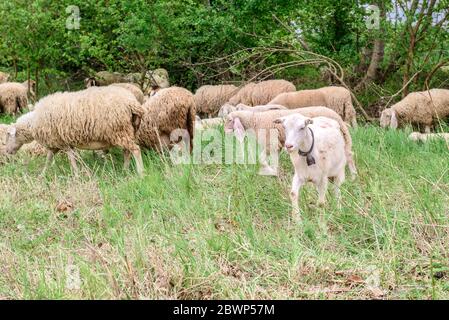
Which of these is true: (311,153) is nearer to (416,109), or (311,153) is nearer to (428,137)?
(428,137)

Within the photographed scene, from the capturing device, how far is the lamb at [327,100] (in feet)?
37.6

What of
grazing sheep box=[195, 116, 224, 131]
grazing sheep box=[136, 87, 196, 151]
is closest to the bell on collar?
grazing sheep box=[136, 87, 196, 151]

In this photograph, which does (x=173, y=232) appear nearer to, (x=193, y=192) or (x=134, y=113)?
(x=193, y=192)

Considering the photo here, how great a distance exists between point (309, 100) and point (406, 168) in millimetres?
4706

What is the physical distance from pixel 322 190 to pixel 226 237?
4.70 feet

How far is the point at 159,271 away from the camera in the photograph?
430 centimetres

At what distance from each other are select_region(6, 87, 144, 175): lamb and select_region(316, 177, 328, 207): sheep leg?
279 centimetres

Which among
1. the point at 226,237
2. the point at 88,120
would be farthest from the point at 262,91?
the point at 226,237

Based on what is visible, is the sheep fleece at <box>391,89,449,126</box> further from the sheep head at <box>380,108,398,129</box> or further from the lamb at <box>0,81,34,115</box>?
the lamb at <box>0,81,34,115</box>

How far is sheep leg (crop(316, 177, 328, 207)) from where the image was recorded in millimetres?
5785

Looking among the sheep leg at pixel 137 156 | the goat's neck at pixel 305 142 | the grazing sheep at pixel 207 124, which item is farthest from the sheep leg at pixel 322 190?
the grazing sheep at pixel 207 124

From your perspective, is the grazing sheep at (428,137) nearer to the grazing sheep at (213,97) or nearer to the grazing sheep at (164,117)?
the grazing sheep at (164,117)

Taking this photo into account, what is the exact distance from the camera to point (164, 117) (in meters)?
8.90

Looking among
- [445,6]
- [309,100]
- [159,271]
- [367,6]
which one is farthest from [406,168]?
[367,6]
